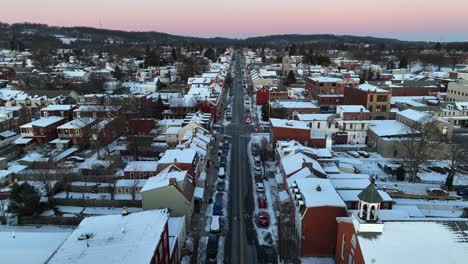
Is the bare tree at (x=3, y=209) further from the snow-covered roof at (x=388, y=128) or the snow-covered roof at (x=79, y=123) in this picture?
the snow-covered roof at (x=388, y=128)

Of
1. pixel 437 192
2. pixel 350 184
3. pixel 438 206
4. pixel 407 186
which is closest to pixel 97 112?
pixel 350 184

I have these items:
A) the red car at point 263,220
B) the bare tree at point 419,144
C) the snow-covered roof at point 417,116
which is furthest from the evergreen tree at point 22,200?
the snow-covered roof at point 417,116

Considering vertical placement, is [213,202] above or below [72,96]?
below

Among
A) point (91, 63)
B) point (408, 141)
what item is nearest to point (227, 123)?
point (408, 141)

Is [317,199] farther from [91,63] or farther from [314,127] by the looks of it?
[91,63]

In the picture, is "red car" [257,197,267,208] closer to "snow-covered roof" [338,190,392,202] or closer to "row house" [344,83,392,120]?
"snow-covered roof" [338,190,392,202]
